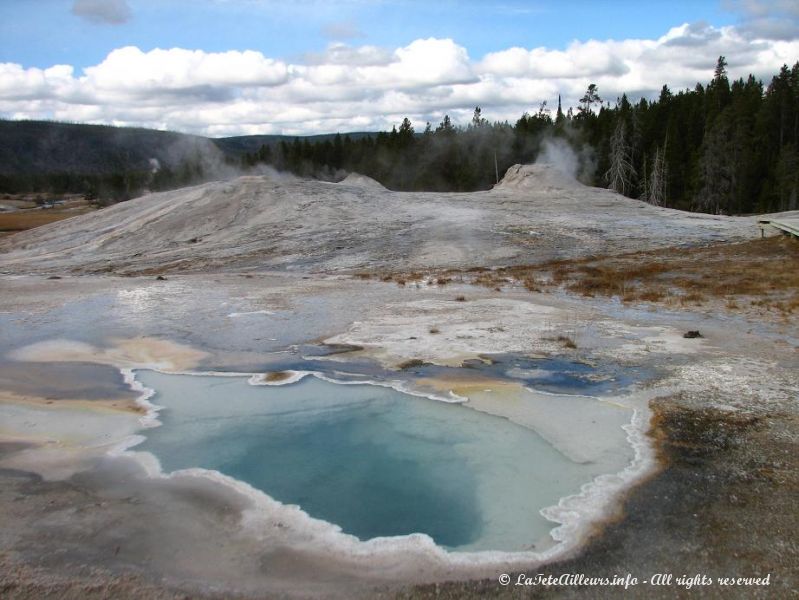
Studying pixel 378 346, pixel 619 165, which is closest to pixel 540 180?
pixel 619 165

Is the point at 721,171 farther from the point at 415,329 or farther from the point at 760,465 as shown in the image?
the point at 760,465

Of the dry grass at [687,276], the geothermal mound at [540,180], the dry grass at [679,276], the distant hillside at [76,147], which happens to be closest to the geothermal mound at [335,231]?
the dry grass at [679,276]

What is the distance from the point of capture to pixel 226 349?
990cm

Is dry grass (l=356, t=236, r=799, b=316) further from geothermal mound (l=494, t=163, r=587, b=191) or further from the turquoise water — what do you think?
geothermal mound (l=494, t=163, r=587, b=191)

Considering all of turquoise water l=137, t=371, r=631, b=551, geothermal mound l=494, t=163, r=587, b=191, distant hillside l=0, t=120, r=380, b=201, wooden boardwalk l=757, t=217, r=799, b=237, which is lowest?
turquoise water l=137, t=371, r=631, b=551

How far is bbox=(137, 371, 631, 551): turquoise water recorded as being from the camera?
496cm

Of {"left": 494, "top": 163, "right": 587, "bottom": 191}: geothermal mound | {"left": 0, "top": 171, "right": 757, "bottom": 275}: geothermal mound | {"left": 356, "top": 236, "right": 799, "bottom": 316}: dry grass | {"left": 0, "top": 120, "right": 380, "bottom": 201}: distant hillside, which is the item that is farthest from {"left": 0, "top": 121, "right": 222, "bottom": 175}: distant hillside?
{"left": 356, "top": 236, "right": 799, "bottom": 316}: dry grass

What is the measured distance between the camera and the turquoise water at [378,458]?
4.96m

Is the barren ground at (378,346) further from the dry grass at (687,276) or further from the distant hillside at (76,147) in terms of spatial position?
the distant hillside at (76,147)

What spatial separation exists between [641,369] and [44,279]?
15.7 metres

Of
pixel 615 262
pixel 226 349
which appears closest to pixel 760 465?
pixel 226 349

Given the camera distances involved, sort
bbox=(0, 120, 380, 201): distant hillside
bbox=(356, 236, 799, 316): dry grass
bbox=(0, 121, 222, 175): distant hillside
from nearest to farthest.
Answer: bbox=(356, 236, 799, 316): dry grass, bbox=(0, 120, 380, 201): distant hillside, bbox=(0, 121, 222, 175): distant hillside

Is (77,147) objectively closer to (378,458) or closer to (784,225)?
(784,225)

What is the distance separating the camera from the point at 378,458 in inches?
239
